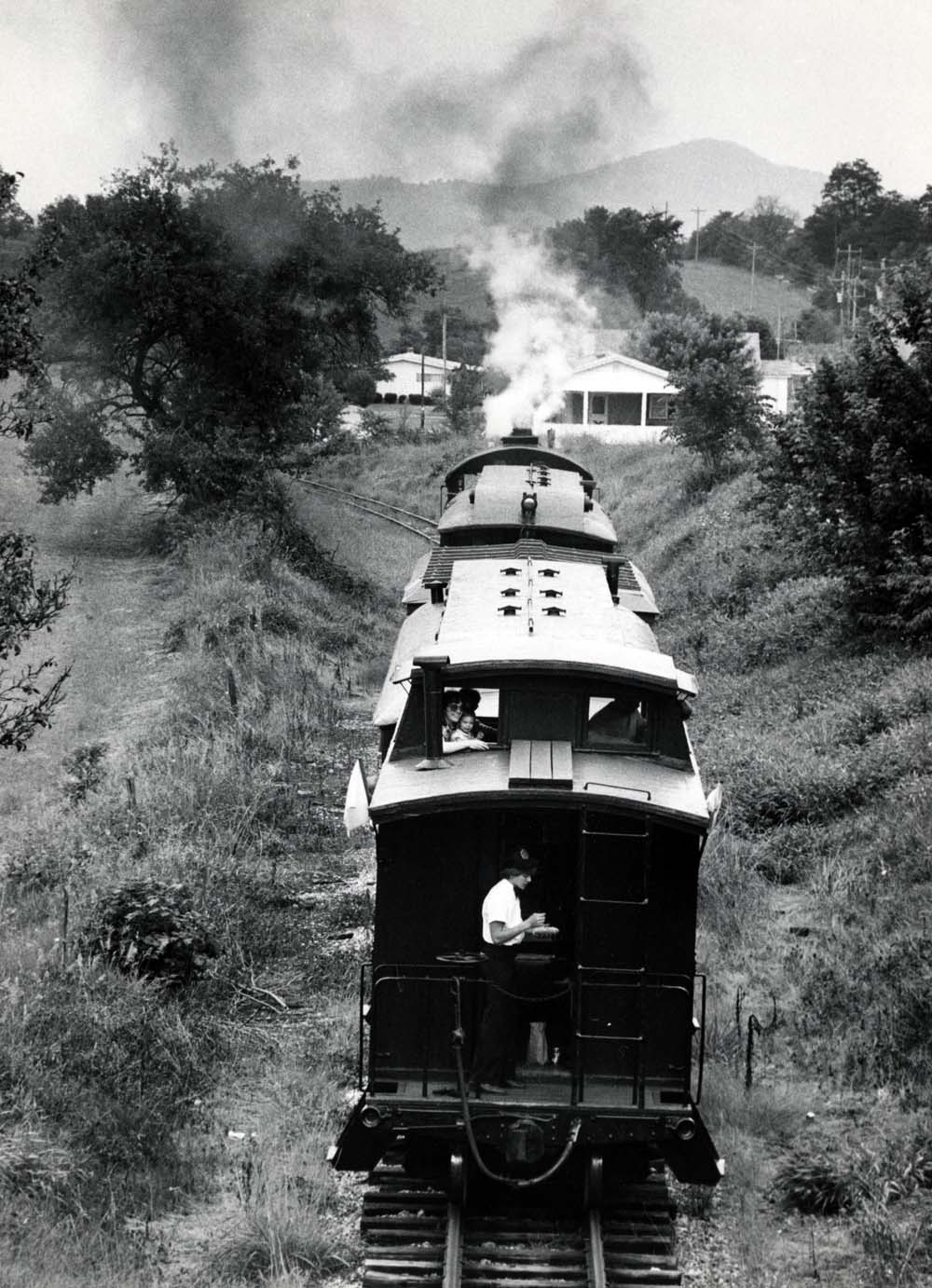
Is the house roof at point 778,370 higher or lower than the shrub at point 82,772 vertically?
higher

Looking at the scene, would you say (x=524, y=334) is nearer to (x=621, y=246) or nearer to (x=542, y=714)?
(x=542, y=714)

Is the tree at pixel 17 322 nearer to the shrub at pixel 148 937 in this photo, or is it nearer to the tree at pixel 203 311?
the shrub at pixel 148 937

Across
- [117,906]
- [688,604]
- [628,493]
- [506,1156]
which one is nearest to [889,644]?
[688,604]

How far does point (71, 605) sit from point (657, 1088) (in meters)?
21.7

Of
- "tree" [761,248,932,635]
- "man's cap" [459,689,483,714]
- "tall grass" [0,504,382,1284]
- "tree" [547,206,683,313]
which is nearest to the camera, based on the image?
"tall grass" [0,504,382,1284]

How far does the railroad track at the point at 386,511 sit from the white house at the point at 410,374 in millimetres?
28969

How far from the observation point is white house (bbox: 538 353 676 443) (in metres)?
52.5

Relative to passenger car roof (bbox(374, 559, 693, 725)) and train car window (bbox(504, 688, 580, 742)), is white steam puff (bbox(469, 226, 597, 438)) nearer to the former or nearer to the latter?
passenger car roof (bbox(374, 559, 693, 725))

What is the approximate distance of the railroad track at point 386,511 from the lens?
38.6 metres

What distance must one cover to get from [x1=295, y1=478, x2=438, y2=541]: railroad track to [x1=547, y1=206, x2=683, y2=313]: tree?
85.0ft

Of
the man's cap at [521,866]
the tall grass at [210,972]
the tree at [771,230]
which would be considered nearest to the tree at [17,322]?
the tall grass at [210,972]

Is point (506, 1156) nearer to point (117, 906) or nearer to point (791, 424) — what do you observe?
point (117, 906)

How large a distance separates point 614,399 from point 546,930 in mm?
53542

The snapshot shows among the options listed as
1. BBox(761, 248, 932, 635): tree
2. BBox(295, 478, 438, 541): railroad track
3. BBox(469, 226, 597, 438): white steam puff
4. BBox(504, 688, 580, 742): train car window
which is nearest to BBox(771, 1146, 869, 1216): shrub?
BBox(504, 688, 580, 742): train car window
